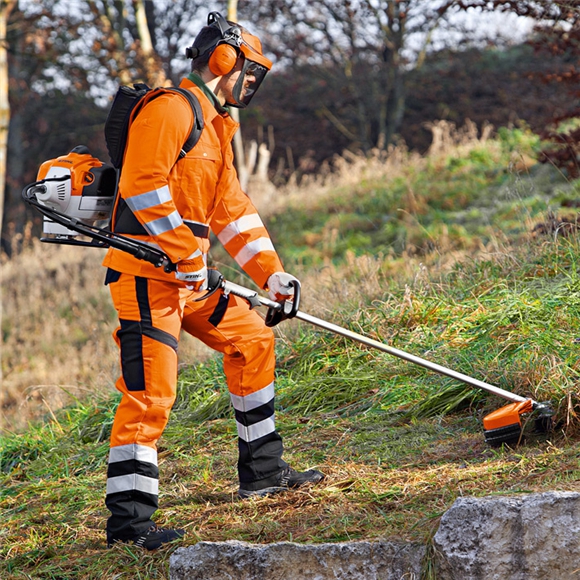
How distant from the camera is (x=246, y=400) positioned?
3.53 metres

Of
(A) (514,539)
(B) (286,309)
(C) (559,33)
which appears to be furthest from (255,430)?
(C) (559,33)

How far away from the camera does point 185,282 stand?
10.4 ft

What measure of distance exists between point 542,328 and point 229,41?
2.44 metres

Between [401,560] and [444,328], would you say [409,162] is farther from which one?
[401,560]

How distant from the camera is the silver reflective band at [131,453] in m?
3.13

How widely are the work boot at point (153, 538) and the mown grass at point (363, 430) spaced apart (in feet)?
0.13

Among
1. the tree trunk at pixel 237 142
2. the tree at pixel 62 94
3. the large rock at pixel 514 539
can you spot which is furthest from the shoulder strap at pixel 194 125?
the tree at pixel 62 94

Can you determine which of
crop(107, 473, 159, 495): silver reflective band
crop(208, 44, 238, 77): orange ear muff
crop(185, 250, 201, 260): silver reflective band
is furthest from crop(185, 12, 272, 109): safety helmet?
crop(107, 473, 159, 495): silver reflective band

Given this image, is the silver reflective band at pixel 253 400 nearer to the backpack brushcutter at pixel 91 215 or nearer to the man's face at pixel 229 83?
the backpack brushcutter at pixel 91 215

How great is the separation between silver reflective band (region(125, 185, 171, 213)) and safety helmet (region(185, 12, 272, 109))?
685mm

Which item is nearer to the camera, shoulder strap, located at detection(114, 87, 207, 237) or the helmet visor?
shoulder strap, located at detection(114, 87, 207, 237)

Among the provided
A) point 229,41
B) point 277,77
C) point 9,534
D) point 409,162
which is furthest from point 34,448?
point 277,77

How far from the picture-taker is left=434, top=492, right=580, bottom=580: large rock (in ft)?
8.68

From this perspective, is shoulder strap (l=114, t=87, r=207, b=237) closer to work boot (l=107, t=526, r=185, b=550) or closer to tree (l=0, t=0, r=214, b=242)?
work boot (l=107, t=526, r=185, b=550)
